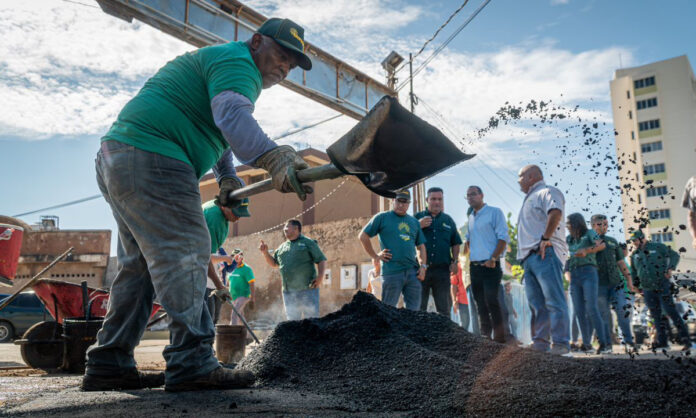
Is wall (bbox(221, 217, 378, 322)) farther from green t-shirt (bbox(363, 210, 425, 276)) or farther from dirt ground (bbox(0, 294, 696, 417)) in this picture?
dirt ground (bbox(0, 294, 696, 417))

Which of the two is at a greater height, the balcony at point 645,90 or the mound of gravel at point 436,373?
the balcony at point 645,90

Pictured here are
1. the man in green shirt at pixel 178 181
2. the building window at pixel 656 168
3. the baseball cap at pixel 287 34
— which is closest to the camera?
the man in green shirt at pixel 178 181

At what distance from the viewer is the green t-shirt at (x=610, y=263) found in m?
6.73

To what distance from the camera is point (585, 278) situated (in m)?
5.89

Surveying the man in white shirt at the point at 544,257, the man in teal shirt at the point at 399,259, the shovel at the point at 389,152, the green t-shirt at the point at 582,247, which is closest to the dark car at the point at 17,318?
the man in teal shirt at the point at 399,259

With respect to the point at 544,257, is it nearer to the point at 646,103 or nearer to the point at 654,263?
the point at 654,263

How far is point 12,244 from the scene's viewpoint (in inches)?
244

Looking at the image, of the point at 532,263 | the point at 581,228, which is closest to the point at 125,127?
the point at 532,263

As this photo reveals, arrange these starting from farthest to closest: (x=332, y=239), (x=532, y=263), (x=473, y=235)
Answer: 1. (x=332, y=239)
2. (x=473, y=235)
3. (x=532, y=263)

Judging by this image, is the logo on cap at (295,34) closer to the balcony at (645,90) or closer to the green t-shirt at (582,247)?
the green t-shirt at (582,247)

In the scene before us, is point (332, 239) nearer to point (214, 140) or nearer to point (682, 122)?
point (214, 140)

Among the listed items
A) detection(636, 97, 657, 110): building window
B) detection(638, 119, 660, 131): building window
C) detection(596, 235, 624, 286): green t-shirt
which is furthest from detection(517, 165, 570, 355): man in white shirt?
detection(636, 97, 657, 110): building window

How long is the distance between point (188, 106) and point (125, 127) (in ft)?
0.98

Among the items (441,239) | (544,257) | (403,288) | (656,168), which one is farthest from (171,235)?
(656,168)
